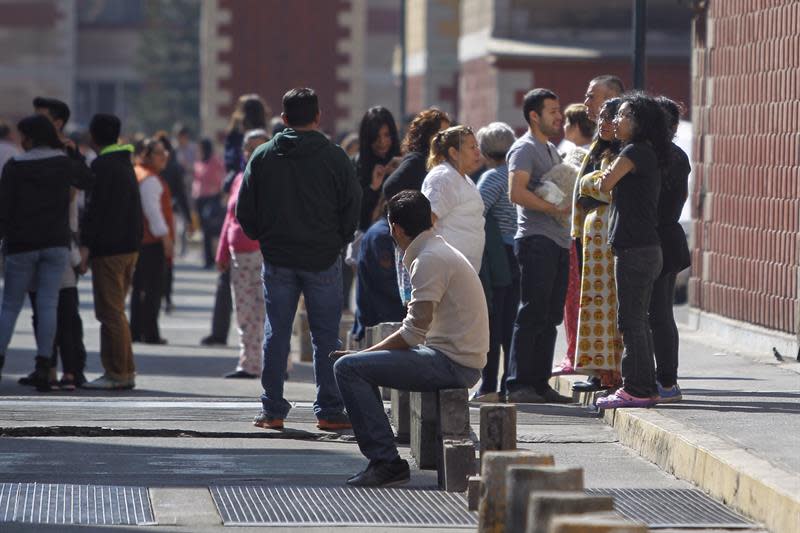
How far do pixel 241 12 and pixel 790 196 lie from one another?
34.1 m

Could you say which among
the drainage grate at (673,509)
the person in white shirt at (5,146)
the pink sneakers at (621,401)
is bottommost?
the drainage grate at (673,509)

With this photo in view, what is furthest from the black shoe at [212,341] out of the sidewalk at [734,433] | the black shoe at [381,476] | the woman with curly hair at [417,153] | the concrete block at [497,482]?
the concrete block at [497,482]

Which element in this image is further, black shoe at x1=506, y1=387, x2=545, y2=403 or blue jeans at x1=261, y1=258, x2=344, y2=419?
black shoe at x1=506, y1=387, x2=545, y2=403

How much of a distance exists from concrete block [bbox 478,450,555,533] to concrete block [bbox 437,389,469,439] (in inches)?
62.2

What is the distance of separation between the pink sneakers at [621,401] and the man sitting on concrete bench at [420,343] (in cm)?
189

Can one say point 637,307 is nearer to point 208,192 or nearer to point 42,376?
point 42,376

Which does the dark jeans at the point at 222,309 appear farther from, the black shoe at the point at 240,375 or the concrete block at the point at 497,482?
the concrete block at the point at 497,482

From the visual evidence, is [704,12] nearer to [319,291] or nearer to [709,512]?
[319,291]

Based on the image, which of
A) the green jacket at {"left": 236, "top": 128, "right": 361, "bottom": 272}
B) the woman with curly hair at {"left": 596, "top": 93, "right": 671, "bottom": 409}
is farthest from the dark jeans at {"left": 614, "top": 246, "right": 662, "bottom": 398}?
the green jacket at {"left": 236, "top": 128, "right": 361, "bottom": 272}

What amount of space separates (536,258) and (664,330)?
0.98 meters

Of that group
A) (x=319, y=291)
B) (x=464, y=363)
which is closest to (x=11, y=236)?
(x=319, y=291)

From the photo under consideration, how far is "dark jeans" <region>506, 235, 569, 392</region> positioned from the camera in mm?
12391

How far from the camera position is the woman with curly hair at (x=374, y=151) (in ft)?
44.0

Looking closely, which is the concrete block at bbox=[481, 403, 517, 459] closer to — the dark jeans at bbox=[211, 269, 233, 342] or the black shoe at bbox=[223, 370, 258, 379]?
the black shoe at bbox=[223, 370, 258, 379]
